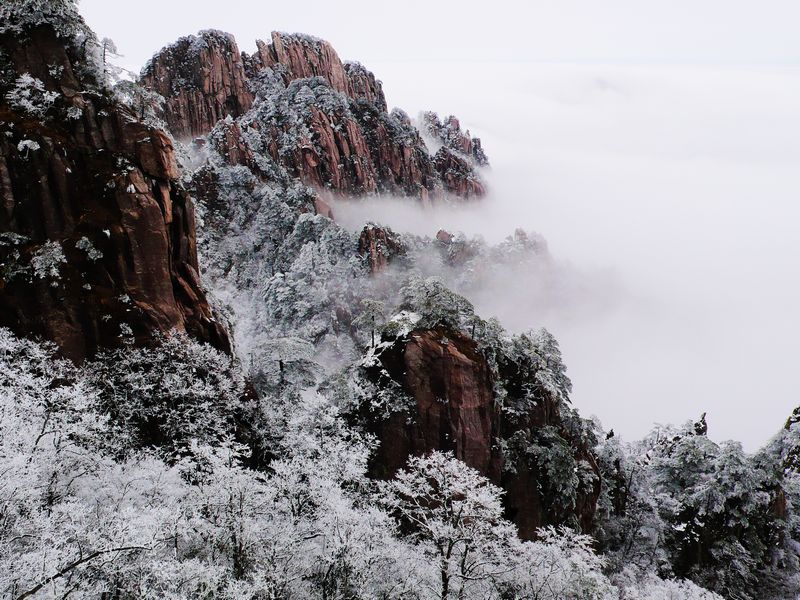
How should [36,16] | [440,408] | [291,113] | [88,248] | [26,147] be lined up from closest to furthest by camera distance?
[26,147] < [88,248] < [36,16] < [440,408] < [291,113]

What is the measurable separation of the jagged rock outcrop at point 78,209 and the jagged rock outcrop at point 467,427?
18.9 m

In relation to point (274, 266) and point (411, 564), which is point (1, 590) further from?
point (274, 266)

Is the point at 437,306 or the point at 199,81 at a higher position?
the point at 199,81

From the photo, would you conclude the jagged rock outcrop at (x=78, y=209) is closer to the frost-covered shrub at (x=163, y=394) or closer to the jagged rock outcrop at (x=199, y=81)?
the frost-covered shrub at (x=163, y=394)

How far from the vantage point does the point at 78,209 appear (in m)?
41.2

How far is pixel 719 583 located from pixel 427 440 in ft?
112

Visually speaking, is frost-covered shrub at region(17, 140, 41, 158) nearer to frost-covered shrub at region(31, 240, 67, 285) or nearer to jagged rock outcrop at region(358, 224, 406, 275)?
frost-covered shrub at region(31, 240, 67, 285)

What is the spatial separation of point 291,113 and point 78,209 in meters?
121

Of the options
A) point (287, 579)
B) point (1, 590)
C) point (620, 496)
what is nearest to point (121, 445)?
point (287, 579)

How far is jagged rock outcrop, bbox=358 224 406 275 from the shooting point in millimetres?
116062

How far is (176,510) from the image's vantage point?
79.1ft

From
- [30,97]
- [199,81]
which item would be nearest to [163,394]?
[30,97]

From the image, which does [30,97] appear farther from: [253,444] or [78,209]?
[253,444]

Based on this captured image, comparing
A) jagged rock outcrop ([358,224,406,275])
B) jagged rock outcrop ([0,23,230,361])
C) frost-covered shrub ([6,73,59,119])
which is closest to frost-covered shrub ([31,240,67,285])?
jagged rock outcrop ([0,23,230,361])
